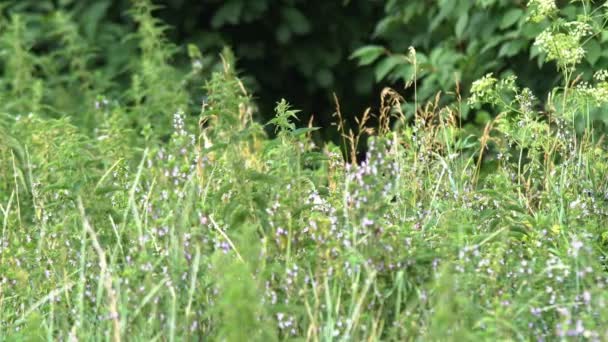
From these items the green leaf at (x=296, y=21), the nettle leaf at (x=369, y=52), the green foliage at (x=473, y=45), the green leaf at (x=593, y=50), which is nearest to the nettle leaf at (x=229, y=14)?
the green leaf at (x=296, y=21)

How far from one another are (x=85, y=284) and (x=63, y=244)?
0.74 ft

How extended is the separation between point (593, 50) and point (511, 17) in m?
0.69

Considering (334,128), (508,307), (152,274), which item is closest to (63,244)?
(152,274)

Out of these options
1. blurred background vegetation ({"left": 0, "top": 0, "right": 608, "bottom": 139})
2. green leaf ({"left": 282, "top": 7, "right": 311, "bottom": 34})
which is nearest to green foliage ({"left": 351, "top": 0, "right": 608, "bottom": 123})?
blurred background vegetation ({"left": 0, "top": 0, "right": 608, "bottom": 139})

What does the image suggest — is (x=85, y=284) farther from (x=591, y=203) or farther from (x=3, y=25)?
(x=3, y=25)

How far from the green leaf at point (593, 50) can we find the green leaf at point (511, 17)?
1.94 feet

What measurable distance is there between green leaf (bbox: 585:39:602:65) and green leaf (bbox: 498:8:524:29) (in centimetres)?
59

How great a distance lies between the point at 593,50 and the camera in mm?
5988

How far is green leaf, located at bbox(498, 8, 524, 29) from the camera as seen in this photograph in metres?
6.53

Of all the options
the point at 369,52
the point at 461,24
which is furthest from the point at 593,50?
the point at 369,52

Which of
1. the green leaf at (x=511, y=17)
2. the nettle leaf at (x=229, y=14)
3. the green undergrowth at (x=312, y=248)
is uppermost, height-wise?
the green leaf at (x=511, y=17)

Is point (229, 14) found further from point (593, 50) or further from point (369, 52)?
point (593, 50)

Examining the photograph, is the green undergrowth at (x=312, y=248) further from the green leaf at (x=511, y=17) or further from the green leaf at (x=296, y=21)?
the green leaf at (x=296, y=21)

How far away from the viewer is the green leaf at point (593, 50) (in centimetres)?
596
